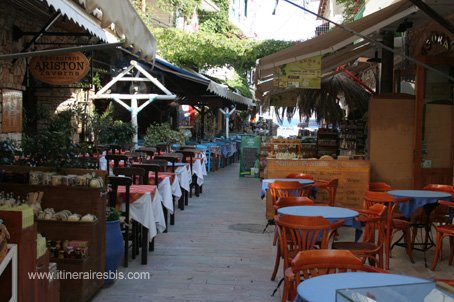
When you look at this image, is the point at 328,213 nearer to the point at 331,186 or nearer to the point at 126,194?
the point at 126,194

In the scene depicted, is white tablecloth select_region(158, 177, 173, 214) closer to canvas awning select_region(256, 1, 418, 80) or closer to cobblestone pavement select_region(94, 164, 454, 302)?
cobblestone pavement select_region(94, 164, 454, 302)

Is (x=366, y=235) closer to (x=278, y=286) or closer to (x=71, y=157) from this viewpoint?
(x=278, y=286)

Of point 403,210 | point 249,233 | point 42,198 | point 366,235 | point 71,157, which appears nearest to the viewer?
point 42,198

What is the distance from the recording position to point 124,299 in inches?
224

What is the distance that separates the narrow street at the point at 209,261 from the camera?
595 centimetres

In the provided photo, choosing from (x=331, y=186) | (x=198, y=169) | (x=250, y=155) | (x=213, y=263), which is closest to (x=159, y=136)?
(x=198, y=169)

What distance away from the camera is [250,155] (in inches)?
→ 723

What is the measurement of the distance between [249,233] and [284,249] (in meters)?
4.13

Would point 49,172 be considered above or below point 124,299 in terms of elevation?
above

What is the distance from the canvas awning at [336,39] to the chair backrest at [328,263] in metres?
5.47

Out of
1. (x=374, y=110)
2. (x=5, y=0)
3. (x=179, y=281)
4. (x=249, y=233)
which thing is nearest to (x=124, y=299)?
(x=179, y=281)

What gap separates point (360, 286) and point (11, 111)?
7902mm

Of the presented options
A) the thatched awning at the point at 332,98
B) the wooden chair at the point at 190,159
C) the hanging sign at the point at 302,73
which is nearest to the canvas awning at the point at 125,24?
the hanging sign at the point at 302,73

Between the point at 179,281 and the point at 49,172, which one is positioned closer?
the point at 49,172
